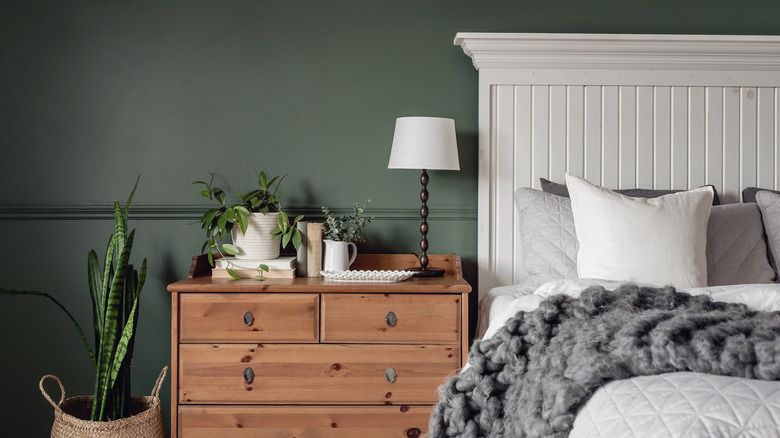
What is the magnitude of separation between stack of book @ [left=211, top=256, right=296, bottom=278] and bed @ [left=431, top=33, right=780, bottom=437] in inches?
28.6

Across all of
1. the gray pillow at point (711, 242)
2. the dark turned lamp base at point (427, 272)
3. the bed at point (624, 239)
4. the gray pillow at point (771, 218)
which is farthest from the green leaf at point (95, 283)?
the gray pillow at point (771, 218)

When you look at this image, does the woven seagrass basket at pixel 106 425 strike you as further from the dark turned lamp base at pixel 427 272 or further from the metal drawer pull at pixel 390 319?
the dark turned lamp base at pixel 427 272

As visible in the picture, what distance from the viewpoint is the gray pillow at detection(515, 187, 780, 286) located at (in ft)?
6.95

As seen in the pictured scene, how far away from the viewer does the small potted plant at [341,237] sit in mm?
2326

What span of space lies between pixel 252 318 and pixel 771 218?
182cm

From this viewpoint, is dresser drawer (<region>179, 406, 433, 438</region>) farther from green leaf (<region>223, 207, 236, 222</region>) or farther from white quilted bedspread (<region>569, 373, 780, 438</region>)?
white quilted bedspread (<region>569, 373, 780, 438</region>)

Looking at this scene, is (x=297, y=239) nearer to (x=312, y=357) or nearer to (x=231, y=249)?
(x=231, y=249)

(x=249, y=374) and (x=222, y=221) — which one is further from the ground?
(x=222, y=221)

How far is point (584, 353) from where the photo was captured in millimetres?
1002

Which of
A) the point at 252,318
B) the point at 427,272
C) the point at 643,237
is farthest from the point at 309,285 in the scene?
the point at 643,237

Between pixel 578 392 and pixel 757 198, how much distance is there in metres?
1.74

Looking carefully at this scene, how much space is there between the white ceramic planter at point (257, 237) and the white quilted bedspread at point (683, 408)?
61.5 inches

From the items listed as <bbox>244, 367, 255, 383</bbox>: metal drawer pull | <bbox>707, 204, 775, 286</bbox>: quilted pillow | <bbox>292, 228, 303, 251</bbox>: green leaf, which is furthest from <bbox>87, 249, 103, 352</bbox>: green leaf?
<bbox>707, 204, 775, 286</bbox>: quilted pillow

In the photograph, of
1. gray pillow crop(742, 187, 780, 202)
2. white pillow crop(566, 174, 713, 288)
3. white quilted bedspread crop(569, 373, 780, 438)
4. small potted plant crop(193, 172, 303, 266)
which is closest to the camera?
white quilted bedspread crop(569, 373, 780, 438)
